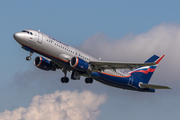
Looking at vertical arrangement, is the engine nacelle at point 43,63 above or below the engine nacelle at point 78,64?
above

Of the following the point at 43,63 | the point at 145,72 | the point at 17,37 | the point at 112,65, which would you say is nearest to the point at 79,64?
the point at 112,65

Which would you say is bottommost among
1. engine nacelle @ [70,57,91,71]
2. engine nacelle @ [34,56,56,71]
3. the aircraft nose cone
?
→ engine nacelle @ [70,57,91,71]

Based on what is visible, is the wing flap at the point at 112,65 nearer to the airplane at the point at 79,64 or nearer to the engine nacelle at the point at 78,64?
the airplane at the point at 79,64


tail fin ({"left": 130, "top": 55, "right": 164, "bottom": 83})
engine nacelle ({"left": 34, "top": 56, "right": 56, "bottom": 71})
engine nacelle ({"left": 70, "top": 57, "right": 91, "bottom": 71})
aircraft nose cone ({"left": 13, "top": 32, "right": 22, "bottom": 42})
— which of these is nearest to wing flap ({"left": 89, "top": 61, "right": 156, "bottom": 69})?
engine nacelle ({"left": 70, "top": 57, "right": 91, "bottom": 71})

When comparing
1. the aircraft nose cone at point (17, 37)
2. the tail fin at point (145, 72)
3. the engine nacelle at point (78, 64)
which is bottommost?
the tail fin at point (145, 72)

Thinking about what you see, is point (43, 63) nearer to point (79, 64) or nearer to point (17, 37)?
point (79, 64)

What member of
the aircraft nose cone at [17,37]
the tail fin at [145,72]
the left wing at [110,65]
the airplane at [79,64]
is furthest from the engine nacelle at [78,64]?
the tail fin at [145,72]

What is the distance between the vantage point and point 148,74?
65.1 metres

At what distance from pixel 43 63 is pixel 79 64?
8008 millimetres

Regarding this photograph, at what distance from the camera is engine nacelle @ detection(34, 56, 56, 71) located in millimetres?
56344

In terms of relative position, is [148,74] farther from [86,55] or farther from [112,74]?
[86,55]

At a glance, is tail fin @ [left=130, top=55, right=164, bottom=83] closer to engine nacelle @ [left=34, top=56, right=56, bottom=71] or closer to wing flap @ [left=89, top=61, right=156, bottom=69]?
wing flap @ [left=89, top=61, right=156, bottom=69]

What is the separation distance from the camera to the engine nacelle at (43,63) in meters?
56.3

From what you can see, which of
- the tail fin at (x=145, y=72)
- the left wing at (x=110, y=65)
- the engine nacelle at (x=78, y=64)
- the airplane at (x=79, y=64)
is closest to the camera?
the airplane at (x=79, y=64)
